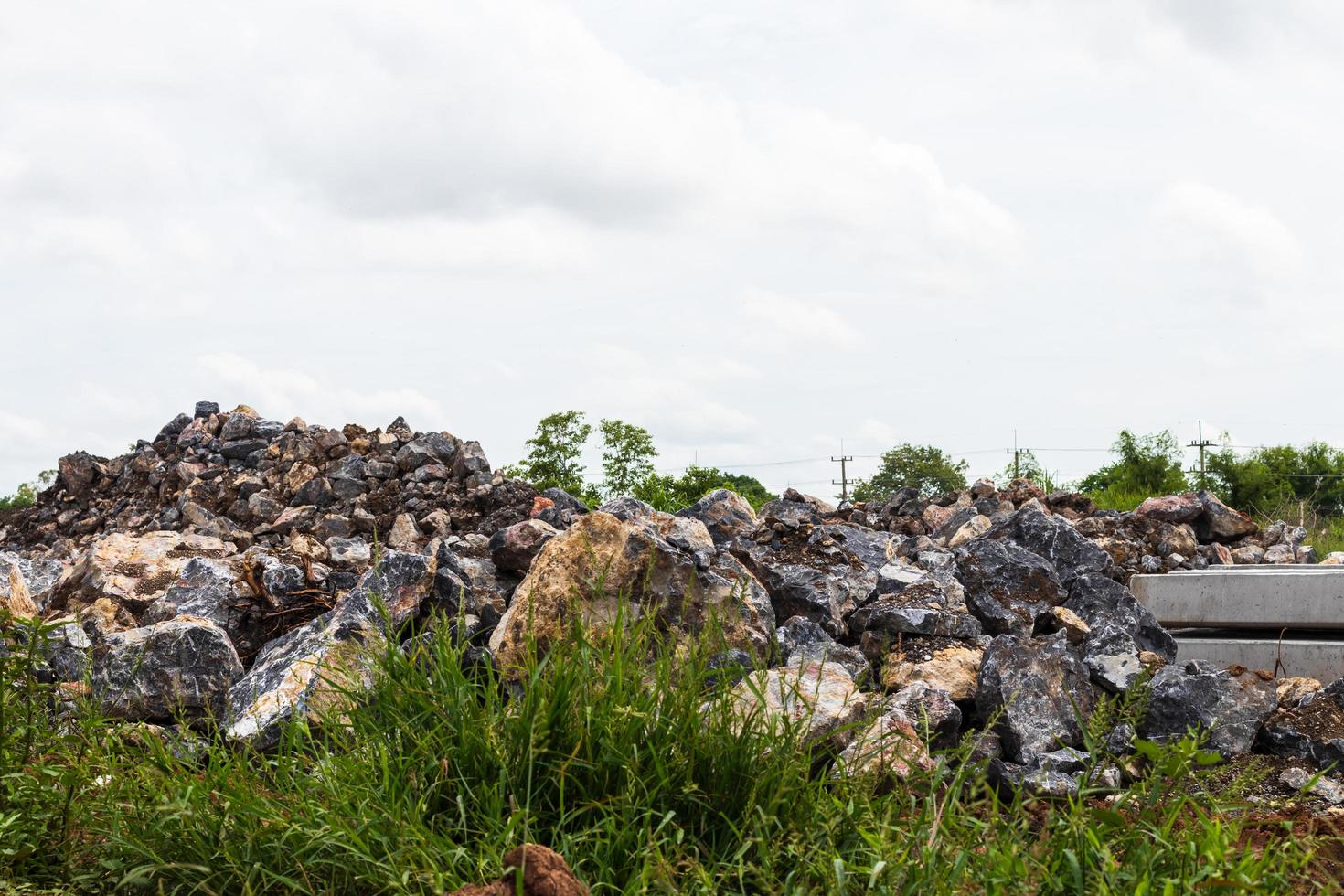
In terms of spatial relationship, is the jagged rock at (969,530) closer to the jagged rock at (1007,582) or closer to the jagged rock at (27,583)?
the jagged rock at (1007,582)

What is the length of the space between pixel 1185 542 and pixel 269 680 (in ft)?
23.1

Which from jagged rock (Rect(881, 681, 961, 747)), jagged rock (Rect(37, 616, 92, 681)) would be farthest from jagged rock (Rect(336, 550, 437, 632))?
jagged rock (Rect(881, 681, 961, 747))

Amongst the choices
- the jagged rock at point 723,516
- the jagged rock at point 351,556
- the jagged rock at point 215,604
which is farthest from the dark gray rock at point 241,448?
the jagged rock at point 215,604

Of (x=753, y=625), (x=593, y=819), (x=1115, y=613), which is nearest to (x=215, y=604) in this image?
(x=753, y=625)

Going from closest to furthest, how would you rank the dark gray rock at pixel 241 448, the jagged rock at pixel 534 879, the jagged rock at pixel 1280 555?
1. the jagged rock at pixel 534 879
2. the jagged rock at pixel 1280 555
3. the dark gray rock at pixel 241 448

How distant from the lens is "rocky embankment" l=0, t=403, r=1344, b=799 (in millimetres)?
3934

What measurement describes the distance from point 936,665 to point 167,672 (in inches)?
125

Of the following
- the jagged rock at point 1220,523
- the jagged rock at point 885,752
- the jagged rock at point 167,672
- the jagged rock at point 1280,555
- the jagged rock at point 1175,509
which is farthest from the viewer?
the jagged rock at point 1220,523

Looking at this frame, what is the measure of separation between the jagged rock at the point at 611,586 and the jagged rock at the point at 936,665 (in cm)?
57

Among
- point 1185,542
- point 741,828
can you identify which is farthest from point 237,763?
point 1185,542

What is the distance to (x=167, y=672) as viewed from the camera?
15.0 ft

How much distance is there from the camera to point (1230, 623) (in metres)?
6.76

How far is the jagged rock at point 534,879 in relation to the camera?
2364 millimetres

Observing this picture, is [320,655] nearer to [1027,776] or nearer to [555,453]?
[1027,776]
